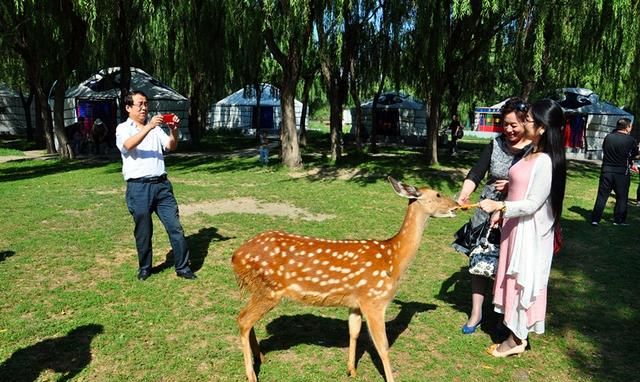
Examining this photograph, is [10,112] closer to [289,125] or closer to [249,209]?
[289,125]

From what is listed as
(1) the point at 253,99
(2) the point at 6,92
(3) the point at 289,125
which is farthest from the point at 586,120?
(2) the point at 6,92

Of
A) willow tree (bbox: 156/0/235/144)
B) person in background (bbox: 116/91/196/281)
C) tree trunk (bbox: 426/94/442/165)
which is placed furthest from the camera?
willow tree (bbox: 156/0/235/144)

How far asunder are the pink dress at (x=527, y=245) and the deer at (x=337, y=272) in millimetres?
485

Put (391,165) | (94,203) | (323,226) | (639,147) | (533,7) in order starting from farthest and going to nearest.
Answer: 1. (391,165)
2. (533,7)
3. (94,203)
4. (639,147)
5. (323,226)

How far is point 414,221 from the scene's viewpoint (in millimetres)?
3648

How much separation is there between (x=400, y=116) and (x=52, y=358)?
88.6 ft

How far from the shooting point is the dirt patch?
8.96 m

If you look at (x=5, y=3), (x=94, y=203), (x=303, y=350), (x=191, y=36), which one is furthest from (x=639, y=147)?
(x=5, y=3)

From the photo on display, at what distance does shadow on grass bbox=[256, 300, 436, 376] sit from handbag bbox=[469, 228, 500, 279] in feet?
2.99

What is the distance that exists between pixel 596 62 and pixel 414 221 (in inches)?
553

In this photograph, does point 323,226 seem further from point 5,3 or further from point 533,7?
point 5,3

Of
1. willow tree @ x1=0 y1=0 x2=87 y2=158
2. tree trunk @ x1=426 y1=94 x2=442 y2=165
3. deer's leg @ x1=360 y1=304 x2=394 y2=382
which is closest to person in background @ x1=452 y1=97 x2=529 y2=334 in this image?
deer's leg @ x1=360 y1=304 x2=394 y2=382

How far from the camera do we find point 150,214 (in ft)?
17.2

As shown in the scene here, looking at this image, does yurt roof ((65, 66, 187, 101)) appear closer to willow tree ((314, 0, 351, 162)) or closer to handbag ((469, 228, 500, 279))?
willow tree ((314, 0, 351, 162))
